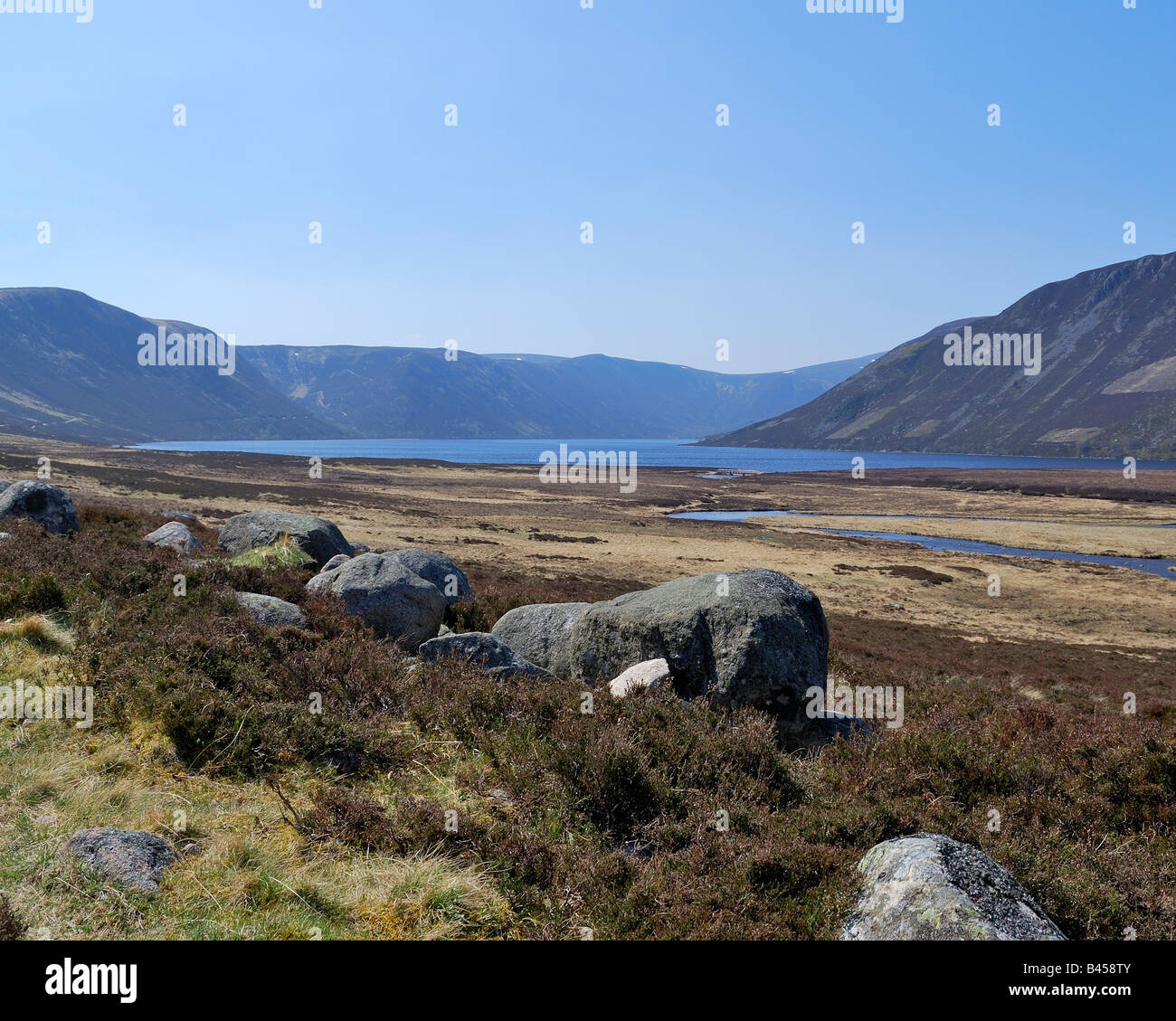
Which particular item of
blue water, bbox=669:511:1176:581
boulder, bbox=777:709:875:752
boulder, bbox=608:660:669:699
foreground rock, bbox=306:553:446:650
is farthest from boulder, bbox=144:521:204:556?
blue water, bbox=669:511:1176:581

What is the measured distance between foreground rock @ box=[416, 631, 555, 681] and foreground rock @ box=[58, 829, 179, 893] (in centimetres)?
447

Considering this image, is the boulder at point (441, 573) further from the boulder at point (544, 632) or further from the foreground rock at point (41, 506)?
the foreground rock at point (41, 506)

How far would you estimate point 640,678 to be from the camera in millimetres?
8078

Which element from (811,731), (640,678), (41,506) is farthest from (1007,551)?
(41,506)

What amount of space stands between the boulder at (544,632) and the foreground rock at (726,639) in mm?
1059

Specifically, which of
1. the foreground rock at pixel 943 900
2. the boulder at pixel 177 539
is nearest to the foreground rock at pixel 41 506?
the boulder at pixel 177 539

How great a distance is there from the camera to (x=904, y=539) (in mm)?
60938

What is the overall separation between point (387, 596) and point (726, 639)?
5.62 m

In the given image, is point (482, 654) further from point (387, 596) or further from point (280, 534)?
point (280, 534)

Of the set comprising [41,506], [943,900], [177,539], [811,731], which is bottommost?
[811,731]

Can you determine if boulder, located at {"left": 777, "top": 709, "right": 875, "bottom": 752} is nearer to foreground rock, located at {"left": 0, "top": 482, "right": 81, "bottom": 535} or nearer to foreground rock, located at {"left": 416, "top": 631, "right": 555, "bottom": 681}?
foreground rock, located at {"left": 416, "top": 631, "right": 555, "bottom": 681}

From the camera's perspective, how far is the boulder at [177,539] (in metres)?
15.2

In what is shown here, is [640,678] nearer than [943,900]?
No

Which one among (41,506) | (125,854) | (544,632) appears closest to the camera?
(125,854)
